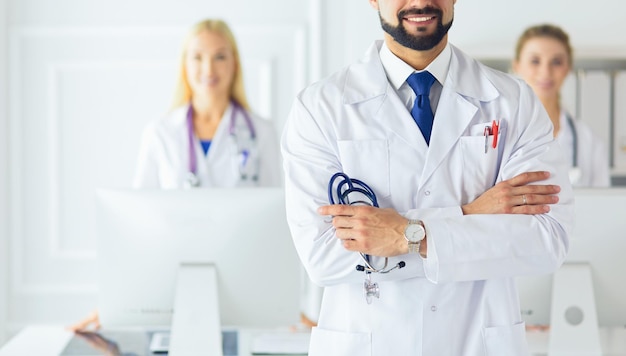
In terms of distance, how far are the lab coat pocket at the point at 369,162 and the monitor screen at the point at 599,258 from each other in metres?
0.50

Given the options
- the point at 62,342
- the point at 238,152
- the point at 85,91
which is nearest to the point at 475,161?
the point at 62,342

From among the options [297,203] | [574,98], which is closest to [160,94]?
[574,98]

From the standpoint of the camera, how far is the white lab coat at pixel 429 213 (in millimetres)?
1638

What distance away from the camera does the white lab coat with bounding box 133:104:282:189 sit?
3.27 metres

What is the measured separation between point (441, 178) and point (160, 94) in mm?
2421

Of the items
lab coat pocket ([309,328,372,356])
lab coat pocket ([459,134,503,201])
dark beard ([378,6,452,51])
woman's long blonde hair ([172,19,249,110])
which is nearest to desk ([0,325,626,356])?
lab coat pocket ([309,328,372,356])

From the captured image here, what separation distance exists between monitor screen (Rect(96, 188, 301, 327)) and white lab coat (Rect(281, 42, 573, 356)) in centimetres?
33

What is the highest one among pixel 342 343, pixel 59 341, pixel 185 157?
pixel 185 157

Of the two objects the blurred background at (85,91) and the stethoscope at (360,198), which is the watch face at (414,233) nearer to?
the stethoscope at (360,198)

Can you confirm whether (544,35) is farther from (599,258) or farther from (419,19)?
(419,19)

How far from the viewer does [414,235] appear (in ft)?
5.23

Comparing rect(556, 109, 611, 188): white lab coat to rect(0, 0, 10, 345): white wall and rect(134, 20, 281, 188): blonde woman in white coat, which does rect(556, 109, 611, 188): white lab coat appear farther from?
rect(0, 0, 10, 345): white wall

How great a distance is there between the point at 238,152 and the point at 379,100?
161cm

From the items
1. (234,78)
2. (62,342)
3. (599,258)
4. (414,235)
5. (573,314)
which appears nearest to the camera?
(414,235)
